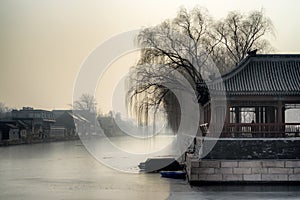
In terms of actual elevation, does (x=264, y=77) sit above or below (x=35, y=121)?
above

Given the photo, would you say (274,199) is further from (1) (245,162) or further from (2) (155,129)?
(2) (155,129)

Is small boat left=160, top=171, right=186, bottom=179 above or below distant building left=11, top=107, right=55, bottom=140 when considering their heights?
below

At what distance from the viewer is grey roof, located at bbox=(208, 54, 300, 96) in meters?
23.1

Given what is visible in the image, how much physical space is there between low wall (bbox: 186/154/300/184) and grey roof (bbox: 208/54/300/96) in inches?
118

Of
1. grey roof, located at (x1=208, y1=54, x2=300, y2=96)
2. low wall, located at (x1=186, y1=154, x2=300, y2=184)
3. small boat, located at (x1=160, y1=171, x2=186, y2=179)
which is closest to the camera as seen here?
low wall, located at (x1=186, y1=154, x2=300, y2=184)

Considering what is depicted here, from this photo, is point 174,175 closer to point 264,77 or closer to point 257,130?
point 257,130

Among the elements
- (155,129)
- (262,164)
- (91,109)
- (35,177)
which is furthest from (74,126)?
(262,164)

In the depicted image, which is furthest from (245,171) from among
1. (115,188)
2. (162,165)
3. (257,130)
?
(162,165)

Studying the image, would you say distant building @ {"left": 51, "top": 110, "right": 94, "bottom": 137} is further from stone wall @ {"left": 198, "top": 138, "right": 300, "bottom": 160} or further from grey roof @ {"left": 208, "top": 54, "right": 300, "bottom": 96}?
stone wall @ {"left": 198, "top": 138, "right": 300, "bottom": 160}

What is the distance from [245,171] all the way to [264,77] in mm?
4715

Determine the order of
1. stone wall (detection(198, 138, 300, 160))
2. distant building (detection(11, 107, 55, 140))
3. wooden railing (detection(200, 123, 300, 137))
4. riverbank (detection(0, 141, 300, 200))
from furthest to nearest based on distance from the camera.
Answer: distant building (detection(11, 107, 55, 140)) → wooden railing (detection(200, 123, 300, 137)) → stone wall (detection(198, 138, 300, 160)) → riverbank (detection(0, 141, 300, 200))

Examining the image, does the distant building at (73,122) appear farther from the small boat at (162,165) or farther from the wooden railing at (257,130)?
the wooden railing at (257,130)

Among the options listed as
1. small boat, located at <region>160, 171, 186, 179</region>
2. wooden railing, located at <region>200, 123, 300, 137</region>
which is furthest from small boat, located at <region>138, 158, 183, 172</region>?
wooden railing, located at <region>200, 123, 300, 137</region>

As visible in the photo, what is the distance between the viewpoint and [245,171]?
71.8 ft
